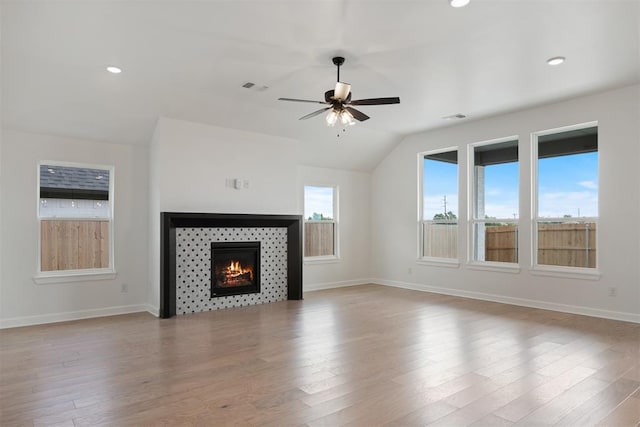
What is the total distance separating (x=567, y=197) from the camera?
5715 mm

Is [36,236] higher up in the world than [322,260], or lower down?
higher up

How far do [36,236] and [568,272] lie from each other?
7.14 m

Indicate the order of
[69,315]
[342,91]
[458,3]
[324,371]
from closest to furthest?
[458,3] < [324,371] < [342,91] < [69,315]

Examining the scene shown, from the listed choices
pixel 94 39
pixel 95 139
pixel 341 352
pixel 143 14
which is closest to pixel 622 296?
pixel 341 352

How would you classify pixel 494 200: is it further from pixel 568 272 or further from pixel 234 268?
pixel 234 268

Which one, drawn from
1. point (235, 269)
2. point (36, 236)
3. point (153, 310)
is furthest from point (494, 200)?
point (36, 236)

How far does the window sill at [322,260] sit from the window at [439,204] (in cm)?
168

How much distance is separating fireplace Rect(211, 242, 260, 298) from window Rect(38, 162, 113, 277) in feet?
4.84

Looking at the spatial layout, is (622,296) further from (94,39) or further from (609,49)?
(94,39)

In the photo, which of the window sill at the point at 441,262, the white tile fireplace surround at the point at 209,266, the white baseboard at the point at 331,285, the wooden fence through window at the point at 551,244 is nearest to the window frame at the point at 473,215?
the wooden fence through window at the point at 551,244

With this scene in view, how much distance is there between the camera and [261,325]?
484cm

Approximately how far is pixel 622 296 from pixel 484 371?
9.99 feet

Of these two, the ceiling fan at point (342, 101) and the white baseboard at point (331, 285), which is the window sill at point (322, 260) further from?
the ceiling fan at point (342, 101)

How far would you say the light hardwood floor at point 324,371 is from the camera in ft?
8.40
